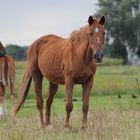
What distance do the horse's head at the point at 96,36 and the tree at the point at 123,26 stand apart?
85004 mm

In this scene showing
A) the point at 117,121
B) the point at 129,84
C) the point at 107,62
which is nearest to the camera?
the point at 117,121

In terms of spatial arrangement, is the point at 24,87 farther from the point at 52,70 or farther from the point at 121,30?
the point at 121,30

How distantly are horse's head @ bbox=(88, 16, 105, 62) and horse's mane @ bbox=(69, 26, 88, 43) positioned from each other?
0.45m

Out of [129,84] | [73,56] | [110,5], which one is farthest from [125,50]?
[73,56]

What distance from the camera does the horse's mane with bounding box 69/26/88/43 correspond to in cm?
1245

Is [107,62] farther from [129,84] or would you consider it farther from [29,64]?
[29,64]

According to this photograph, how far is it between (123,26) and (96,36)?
286 feet

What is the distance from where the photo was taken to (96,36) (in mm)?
11711

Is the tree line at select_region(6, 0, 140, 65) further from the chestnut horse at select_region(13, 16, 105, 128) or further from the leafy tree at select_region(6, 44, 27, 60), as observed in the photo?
the chestnut horse at select_region(13, 16, 105, 128)

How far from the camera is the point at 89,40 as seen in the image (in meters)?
12.2

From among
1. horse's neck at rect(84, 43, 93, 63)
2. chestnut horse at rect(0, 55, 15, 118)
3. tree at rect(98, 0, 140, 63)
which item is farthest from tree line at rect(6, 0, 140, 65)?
horse's neck at rect(84, 43, 93, 63)

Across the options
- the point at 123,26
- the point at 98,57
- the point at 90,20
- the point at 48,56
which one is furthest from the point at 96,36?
the point at 123,26

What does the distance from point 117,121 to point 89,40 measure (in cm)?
266

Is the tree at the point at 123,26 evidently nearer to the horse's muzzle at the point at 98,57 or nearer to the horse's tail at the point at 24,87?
the horse's tail at the point at 24,87
